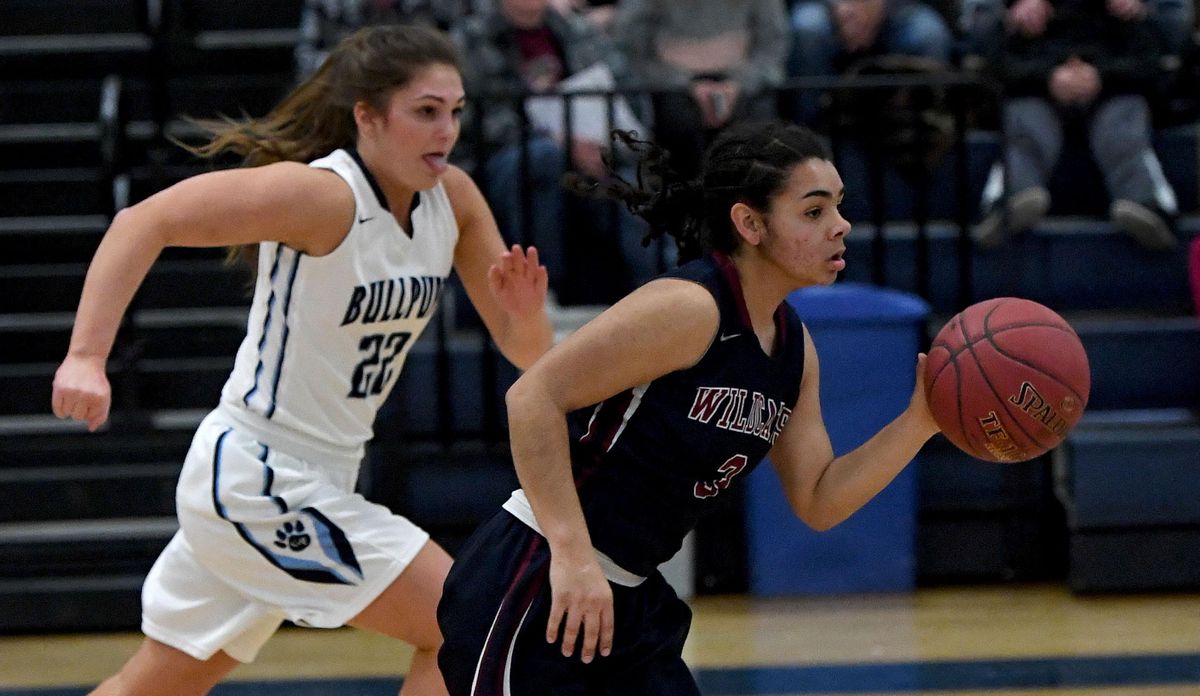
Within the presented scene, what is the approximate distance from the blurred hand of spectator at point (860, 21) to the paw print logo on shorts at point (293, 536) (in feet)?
12.6

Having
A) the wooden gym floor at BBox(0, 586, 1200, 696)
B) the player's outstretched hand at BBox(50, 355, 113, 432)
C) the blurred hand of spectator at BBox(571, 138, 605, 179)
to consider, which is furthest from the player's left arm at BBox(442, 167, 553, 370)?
the blurred hand of spectator at BBox(571, 138, 605, 179)

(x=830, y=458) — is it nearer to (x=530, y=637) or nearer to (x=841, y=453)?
(x=530, y=637)

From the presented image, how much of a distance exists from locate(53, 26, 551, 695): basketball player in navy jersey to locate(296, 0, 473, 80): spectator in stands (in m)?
2.98

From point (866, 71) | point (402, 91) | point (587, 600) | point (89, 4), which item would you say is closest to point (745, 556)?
point (866, 71)

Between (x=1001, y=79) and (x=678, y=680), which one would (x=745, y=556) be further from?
(x=678, y=680)

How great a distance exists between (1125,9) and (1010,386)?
4133mm

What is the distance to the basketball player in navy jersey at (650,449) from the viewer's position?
248 centimetres

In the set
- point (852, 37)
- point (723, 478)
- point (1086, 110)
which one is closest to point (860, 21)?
point (852, 37)

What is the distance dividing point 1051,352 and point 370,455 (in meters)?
3.37

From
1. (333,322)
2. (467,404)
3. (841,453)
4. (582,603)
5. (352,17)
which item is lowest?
(841,453)

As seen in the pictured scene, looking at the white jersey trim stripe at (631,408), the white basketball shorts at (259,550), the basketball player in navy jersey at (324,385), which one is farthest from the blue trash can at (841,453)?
the white jersey trim stripe at (631,408)

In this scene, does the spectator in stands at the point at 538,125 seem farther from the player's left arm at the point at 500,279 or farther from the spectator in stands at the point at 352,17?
the player's left arm at the point at 500,279

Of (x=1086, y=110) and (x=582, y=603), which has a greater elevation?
(x=1086, y=110)

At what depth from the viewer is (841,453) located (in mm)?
5426
